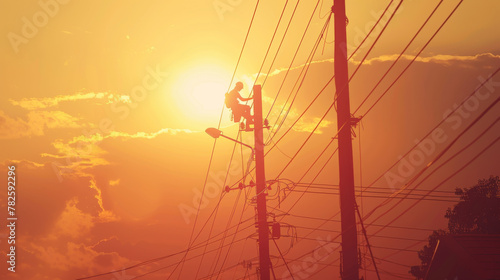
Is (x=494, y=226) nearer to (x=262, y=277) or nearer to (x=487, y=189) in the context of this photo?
(x=487, y=189)

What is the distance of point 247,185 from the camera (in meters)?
21.2

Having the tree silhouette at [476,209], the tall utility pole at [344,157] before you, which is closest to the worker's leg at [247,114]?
the tall utility pole at [344,157]

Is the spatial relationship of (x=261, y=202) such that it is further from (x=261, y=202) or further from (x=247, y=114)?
(x=247, y=114)

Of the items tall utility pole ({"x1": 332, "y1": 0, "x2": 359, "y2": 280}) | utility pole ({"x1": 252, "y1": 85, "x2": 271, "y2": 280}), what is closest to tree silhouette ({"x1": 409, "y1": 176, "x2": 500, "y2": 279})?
utility pole ({"x1": 252, "y1": 85, "x2": 271, "y2": 280})

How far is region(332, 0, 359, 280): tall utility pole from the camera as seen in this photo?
10.9 m

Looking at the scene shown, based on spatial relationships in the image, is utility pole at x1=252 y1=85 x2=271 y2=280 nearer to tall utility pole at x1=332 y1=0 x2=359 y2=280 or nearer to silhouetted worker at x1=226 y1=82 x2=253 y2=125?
silhouetted worker at x1=226 y1=82 x2=253 y2=125

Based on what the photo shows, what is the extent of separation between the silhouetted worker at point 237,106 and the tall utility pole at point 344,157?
28.3 ft

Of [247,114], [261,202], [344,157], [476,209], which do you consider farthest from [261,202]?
[476,209]

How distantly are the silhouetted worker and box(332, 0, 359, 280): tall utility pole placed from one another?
8637mm

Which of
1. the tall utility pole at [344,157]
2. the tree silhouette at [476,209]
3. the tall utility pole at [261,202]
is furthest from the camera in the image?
the tree silhouette at [476,209]

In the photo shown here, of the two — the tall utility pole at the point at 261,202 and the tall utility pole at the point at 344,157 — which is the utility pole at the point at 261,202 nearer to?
the tall utility pole at the point at 261,202

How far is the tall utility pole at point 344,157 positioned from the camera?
10922 mm

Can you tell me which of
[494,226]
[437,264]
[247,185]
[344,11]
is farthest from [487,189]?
[344,11]

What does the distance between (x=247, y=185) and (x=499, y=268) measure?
12.0m
